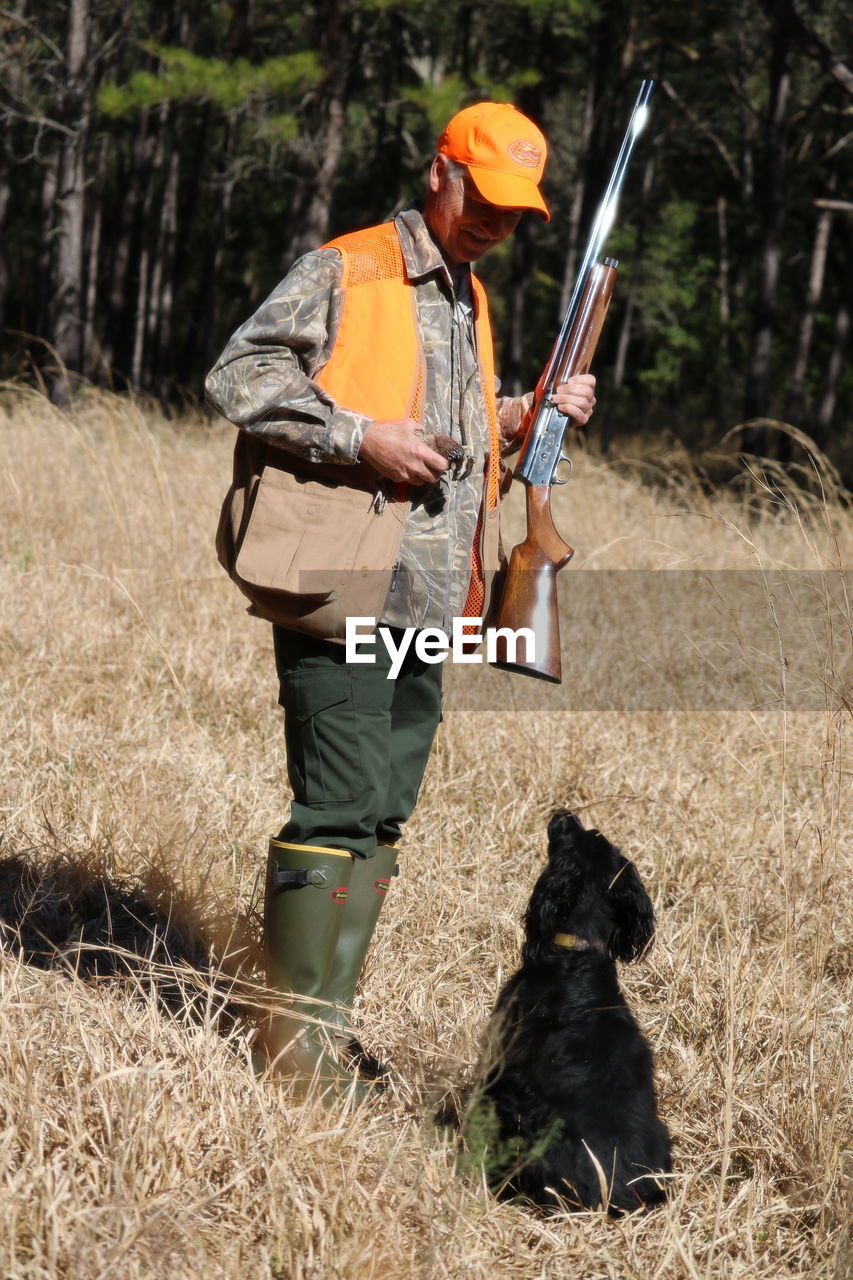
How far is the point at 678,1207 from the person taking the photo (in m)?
2.30

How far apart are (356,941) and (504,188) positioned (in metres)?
1.68

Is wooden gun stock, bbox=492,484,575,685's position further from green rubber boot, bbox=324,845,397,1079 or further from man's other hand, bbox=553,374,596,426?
green rubber boot, bbox=324,845,397,1079

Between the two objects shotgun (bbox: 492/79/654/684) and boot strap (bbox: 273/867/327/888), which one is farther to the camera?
shotgun (bbox: 492/79/654/684)

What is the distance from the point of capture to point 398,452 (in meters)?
2.34

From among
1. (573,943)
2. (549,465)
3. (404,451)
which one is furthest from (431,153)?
(573,943)

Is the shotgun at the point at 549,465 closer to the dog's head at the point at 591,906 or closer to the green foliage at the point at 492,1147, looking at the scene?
the dog's head at the point at 591,906

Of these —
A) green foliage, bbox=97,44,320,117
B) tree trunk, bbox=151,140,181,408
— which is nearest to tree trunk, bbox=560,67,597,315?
green foliage, bbox=97,44,320,117

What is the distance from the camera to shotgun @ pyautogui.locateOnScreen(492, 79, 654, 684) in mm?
2705

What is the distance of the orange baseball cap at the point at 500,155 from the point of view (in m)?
2.36

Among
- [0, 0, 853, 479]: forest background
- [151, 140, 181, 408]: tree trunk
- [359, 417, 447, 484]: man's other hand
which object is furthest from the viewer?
[151, 140, 181, 408]: tree trunk

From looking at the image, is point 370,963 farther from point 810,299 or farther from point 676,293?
point 676,293

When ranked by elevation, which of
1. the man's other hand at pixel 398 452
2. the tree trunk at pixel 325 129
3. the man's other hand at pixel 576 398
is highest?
the tree trunk at pixel 325 129

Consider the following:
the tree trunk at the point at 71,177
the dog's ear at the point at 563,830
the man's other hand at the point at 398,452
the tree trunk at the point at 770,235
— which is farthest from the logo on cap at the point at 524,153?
the tree trunk at the point at 770,235

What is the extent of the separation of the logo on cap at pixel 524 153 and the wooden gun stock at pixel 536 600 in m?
0.81
